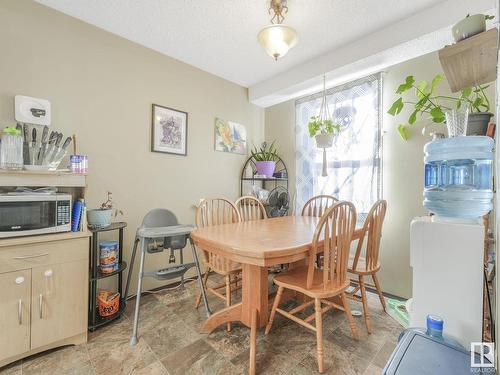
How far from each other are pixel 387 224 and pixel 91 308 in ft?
9.12

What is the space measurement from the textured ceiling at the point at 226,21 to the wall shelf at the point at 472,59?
3.62 feet

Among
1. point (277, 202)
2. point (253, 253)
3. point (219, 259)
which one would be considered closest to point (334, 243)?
point (253, 253)

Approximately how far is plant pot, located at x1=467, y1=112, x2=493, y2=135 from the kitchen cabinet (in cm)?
241

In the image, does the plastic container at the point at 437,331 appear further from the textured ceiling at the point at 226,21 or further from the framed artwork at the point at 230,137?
the framed artwork at the point at 230,137

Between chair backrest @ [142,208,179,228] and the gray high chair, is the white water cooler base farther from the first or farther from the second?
chair backrest @ [142,208,179,228]

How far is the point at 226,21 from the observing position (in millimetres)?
2014

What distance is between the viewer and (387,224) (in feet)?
8.11

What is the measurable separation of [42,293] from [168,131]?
5.69 feet

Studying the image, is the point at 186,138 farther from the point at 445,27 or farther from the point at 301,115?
the point at 445,27

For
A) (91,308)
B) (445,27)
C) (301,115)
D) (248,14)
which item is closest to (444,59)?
(445,27)

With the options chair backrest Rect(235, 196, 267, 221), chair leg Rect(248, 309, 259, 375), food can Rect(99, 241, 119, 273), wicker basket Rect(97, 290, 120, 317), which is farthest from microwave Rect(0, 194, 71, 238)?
chair backrest Rect(235, 196, 267, 221)

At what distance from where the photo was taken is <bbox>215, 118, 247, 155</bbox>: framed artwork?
121 inches

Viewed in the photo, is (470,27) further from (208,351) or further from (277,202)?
(277,202)

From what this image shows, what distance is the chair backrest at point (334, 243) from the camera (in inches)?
55.3
